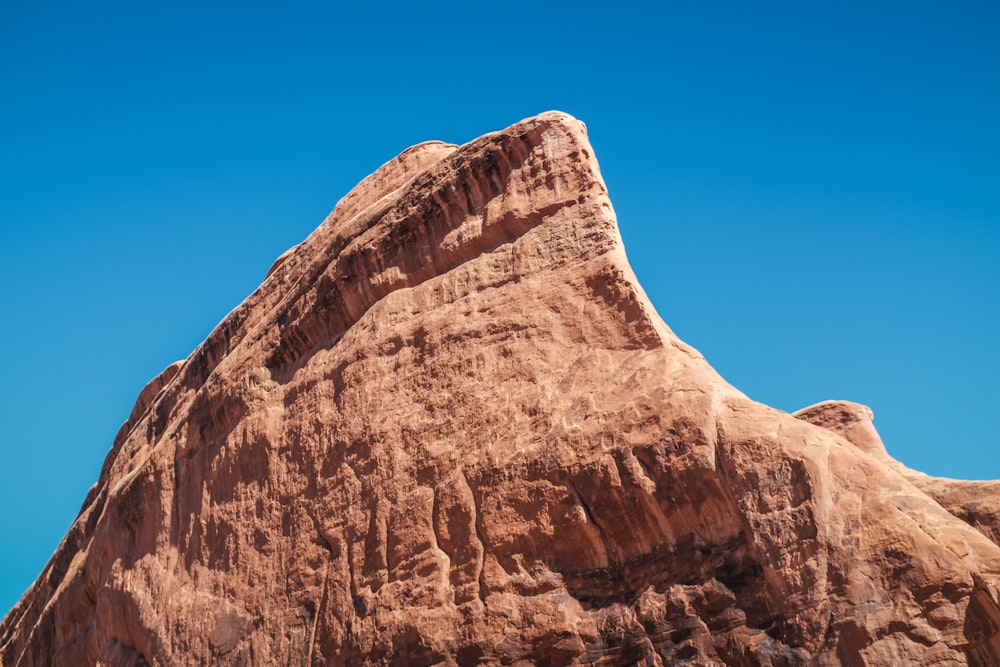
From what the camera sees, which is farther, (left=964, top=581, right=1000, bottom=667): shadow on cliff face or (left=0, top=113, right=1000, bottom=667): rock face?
(left=0, top=113, right=1000, bottom=667): rock face

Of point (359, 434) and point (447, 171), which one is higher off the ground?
point (447, 171)

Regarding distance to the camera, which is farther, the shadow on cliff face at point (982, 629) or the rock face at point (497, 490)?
the rock face at point (497, 490)

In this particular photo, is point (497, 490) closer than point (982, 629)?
No

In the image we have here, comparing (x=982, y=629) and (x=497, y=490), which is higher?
(x=497, y=490)

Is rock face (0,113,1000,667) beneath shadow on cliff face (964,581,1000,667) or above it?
above

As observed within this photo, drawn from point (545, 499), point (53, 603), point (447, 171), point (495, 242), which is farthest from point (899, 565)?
point (53, 603)

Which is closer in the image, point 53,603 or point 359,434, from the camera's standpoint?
point 359,434

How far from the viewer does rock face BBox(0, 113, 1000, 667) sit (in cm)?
1270

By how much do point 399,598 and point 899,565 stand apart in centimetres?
616

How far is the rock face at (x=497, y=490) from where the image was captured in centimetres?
1270

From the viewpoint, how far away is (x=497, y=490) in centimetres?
1502

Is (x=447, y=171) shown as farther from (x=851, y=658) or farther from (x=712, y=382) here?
(x=851, y=658)

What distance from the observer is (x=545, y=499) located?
14586mm

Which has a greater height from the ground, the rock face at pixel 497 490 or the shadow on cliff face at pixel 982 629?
the rock face at pixel 497 490
